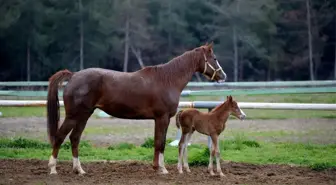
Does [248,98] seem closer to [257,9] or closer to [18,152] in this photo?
[18,152]

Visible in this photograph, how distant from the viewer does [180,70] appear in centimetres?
928

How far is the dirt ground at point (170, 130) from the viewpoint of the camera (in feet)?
42.9

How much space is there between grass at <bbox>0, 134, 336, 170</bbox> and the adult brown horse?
1208 millimetres

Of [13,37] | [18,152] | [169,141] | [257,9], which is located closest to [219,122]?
[169,141]

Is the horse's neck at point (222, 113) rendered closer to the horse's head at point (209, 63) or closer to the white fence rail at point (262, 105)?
the horse's head at point (209, 63)

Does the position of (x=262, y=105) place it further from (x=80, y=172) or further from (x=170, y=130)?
(x=170, y=130)

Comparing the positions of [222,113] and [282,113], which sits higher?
[222,113]

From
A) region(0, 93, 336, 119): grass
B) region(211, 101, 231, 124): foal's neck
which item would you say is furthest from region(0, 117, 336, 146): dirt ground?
region(211, 101, 231, 124): foal's neck

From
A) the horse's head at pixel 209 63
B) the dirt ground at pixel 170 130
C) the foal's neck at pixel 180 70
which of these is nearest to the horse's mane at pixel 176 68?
the foal's neck at pixel 180 70

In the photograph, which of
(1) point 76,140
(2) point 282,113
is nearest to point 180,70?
(1) point 76,140

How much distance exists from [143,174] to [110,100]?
1317 millimetres

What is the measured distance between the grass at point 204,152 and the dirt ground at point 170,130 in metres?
1.12

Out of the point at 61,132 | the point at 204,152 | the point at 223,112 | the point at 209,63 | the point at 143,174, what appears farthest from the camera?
the point at 204,152

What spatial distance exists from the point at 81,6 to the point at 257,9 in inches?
462
